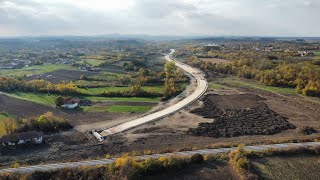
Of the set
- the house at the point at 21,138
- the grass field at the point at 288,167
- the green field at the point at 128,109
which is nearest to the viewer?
the grass field at the point at 288,167

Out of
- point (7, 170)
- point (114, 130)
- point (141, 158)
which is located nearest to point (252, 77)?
point (114, 130)

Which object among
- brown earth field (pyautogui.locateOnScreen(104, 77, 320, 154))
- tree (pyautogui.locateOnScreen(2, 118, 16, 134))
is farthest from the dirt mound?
tree (pyautogui.locateOnScreen(2, 118, 16, 134))

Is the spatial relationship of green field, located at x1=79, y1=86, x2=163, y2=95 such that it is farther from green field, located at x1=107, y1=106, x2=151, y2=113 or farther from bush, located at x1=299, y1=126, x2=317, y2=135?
bush, located at x1=299, y1=126, x2=317, y2=135

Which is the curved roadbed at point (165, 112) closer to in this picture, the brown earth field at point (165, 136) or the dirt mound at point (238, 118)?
the brown earth field at point (165, 136)

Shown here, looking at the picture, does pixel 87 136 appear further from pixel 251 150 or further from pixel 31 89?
pixel 31 89

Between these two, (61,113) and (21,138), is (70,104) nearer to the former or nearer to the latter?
(61,113)

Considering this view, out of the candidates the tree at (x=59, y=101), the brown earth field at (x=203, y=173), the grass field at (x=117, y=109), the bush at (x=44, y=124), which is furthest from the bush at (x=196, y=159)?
the tree at (x=59, y=101)

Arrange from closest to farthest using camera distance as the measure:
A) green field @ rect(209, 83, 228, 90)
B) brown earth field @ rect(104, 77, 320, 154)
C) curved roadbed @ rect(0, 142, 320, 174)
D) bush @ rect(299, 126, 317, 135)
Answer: curved roadbed @ rect(0, 142, 320, 174)
brown earth field @ rect(104, 77, 320, 154)
bush @ rect(299, 126, 317, 135)
green field @ rect(209, 83, 228, 90)
